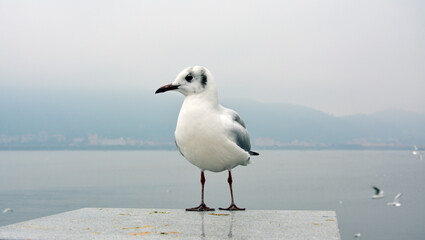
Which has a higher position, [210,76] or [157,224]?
[210,76]

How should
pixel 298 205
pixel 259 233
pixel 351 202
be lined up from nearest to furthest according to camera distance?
pixel 259 233 < pixel 298 205 < pixel 351 202

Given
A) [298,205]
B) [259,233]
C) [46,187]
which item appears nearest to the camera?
[259,233]

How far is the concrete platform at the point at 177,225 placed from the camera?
8.54 meters

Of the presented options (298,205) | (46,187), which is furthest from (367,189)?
(46,187)

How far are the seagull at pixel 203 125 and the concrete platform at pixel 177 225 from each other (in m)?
1.28

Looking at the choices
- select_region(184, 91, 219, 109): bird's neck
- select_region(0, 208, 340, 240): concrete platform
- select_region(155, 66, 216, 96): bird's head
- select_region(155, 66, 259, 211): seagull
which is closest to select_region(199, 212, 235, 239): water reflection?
select_region(0, 208, 340, 240): concrete platform

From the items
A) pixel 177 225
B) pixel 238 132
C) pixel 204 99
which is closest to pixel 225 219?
pixel 177 225

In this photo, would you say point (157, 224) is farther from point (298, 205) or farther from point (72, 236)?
point (298, 205)

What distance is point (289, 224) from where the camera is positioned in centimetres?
984

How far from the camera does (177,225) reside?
9.50 meters

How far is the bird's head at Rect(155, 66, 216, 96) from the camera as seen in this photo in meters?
10.5

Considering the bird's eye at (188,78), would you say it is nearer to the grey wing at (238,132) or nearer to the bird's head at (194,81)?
the bird's head at (194,81)

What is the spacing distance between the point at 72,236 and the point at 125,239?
976mm

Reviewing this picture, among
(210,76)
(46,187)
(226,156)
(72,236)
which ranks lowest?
(46,187)
